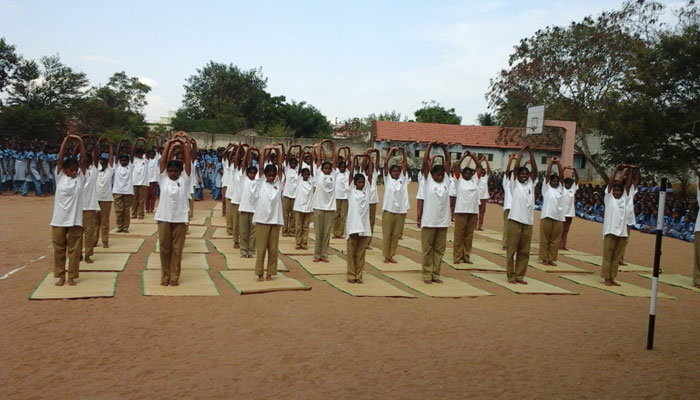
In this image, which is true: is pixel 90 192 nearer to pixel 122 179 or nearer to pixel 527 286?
pixel 122 179

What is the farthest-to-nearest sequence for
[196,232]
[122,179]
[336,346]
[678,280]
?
[196,232], [122,179], [678,280], [336,346]

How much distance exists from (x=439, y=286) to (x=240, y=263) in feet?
11.1

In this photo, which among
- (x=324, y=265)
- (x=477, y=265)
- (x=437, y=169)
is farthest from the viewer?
(x=477, y=265)

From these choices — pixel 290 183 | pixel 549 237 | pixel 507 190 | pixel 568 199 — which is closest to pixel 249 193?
pixel 290 183

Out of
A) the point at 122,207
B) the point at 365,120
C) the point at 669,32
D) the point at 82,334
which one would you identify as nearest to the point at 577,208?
the point at 669,32

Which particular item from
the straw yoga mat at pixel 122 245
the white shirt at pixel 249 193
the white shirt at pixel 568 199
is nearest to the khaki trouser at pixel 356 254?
the white shirt at pixel 249 193

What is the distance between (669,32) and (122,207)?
65.3 feet

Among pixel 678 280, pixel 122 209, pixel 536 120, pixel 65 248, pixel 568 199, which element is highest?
pixel 536 120

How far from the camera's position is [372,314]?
21.8ft

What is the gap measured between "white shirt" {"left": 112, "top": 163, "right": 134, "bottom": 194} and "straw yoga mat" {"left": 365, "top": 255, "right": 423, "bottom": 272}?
5078 mm

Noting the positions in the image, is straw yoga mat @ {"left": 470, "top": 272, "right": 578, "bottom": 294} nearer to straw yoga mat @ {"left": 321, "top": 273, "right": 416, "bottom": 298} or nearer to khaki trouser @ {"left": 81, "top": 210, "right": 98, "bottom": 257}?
straw yoga mat @ {"left": 321, "top": 273, "right": 416, "bottom": 298}

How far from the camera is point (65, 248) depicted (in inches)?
290

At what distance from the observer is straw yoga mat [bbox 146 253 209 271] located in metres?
8.98

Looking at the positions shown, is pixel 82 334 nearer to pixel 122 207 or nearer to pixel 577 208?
pixel 122 207
